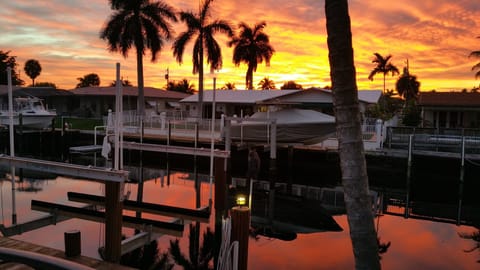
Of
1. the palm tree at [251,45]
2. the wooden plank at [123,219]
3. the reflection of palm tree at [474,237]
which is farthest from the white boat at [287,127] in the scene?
the palm tree at [251,45]

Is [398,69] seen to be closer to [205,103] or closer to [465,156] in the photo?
[205,103]

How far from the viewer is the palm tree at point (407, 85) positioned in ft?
225

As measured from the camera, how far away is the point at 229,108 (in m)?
40.0

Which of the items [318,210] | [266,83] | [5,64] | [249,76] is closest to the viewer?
[318,210]

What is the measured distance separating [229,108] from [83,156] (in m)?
15.6

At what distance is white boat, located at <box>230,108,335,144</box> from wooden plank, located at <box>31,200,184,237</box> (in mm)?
11336

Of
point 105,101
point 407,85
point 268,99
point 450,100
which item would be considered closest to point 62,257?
point 268,99

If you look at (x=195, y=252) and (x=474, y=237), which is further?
(x=474, y=237)

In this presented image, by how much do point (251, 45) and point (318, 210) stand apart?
33441 mm

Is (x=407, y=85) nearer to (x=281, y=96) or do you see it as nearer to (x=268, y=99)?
(x=281, y=96)

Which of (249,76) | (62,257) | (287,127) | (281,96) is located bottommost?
(62,257)

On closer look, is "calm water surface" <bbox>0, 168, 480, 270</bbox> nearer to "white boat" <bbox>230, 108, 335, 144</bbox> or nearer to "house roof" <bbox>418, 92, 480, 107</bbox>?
"white boat" <bbox>230, 108, 335, 144</bbox>

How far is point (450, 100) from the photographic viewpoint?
34.5 m

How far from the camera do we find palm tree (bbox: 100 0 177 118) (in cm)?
3562
